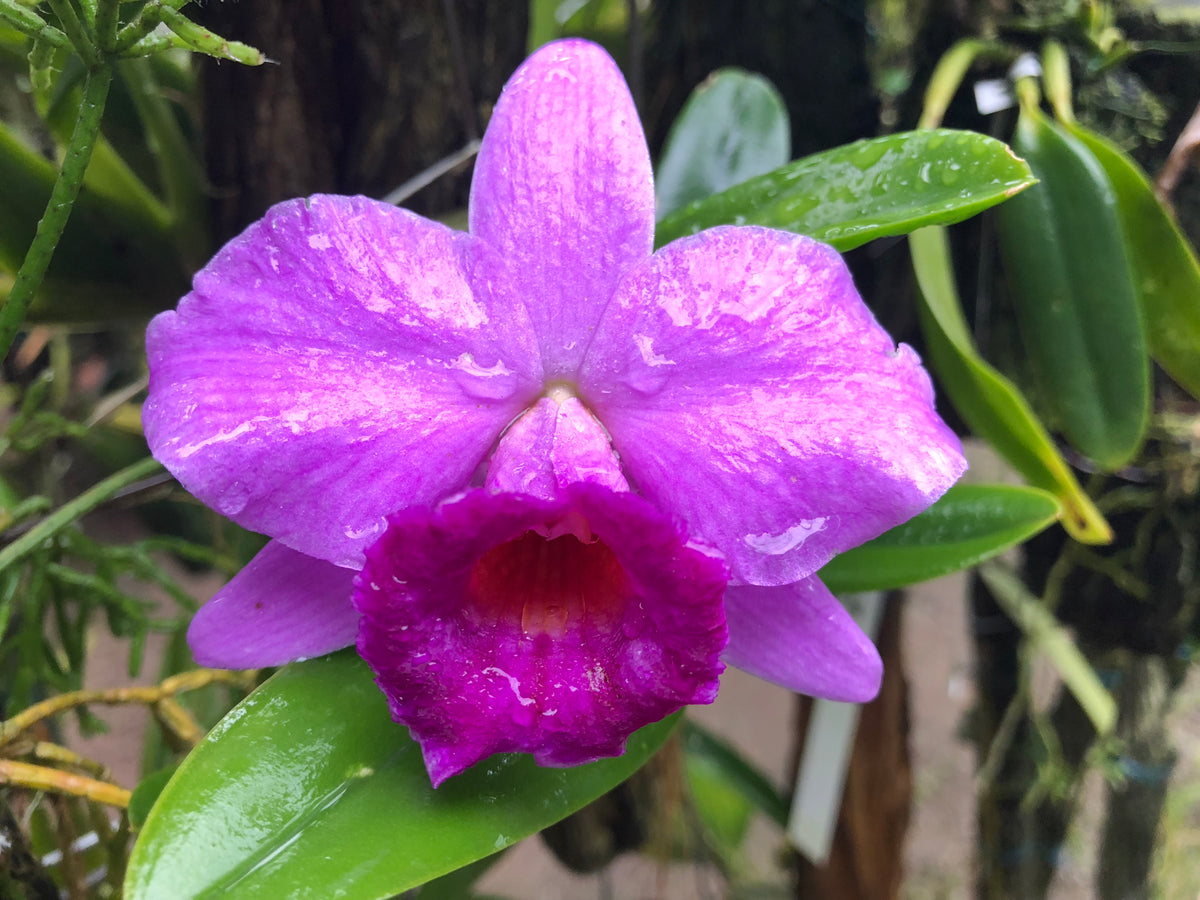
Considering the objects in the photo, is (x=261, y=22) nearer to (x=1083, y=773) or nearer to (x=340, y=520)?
(x=340, y=520)

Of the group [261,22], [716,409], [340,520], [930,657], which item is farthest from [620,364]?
[930,657]

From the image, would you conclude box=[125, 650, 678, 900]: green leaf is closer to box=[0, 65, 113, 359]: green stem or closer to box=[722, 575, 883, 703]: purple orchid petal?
box=[722, 575, 883, 703]: purple orchid petal

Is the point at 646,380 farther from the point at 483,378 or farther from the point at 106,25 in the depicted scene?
the point at 106,25

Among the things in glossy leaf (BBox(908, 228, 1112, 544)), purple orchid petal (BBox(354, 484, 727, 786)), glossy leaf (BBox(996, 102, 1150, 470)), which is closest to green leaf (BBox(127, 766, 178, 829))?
purple orchid petal (BBox(354, 484, 727, 786))

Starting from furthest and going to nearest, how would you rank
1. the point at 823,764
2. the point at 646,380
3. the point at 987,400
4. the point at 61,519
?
the point at 823,764, the point at 987,400, the point at 61,519, the point at 646,380

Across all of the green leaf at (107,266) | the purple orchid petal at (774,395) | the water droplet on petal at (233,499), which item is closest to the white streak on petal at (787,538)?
the purple orchid petal at (774,395)

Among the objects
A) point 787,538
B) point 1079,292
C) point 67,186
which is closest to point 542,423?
point 787,538
